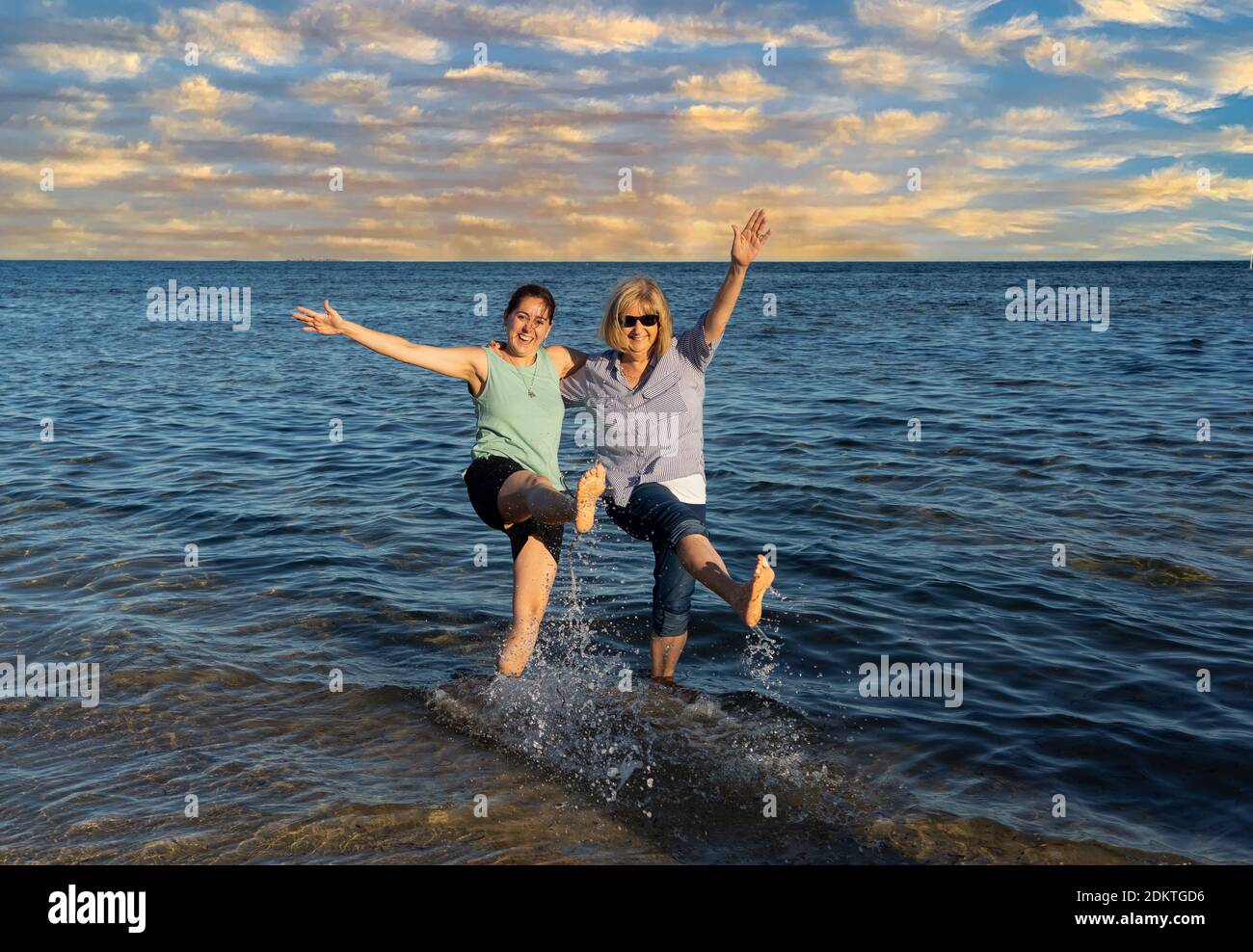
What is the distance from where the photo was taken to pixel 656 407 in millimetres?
6238

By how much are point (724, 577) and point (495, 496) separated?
1.66 metres

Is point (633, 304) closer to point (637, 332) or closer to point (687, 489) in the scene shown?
point (637, 332)

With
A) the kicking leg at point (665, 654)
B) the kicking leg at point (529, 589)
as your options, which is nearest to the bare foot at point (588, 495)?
the kicking leg at point (529, 589)

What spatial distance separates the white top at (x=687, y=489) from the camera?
622 centimetres

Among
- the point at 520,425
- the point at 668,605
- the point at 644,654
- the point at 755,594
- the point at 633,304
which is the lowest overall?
the point at 644,654

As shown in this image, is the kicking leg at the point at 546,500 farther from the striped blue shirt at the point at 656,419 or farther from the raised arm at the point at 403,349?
the raised arm at the point at 403,349

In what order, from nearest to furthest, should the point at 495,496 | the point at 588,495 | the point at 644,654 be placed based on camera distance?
1. the point at 588,495
2. the point at 495,496
3. the point at 644,654

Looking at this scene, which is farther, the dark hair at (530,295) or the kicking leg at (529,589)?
the kicking leg at (529,589)

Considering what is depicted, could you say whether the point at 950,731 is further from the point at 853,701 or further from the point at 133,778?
the point at 133,778

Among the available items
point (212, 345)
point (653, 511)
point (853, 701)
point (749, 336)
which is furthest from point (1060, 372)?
point (212, 345)

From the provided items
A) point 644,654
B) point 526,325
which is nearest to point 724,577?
point 526,325

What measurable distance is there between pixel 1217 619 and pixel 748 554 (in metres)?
4.40

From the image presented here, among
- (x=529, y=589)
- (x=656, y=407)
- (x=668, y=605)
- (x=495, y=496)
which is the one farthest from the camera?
(x=668, y=605)
